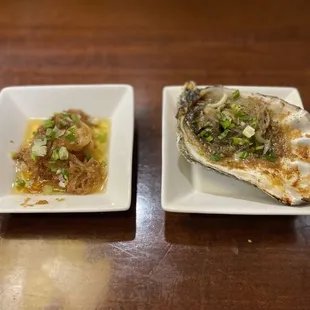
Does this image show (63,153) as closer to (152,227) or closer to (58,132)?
(58,132)

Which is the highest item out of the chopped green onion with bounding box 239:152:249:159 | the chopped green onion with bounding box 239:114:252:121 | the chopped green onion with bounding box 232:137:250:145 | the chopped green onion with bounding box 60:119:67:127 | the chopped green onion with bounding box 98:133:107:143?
the chopped green onion with bounding box 239:114:252:121

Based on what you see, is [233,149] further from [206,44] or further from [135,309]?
[206,44]

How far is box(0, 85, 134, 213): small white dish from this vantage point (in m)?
1.21

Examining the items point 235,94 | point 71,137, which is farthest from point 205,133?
point 71,137

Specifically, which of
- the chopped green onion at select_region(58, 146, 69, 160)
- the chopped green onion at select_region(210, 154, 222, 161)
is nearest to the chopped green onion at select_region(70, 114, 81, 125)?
the chopped green onion at select_region(58, 146, 69, 160)

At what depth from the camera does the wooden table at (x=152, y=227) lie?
44.3 inches

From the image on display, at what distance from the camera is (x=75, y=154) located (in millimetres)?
1344

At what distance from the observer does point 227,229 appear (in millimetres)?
1234

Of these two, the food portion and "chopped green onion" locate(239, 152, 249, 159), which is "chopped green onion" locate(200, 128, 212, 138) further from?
the food portion

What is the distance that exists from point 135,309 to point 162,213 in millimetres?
290

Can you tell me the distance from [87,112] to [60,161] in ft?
0.80

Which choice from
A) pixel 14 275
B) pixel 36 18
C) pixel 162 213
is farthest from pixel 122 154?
pixel 36 18

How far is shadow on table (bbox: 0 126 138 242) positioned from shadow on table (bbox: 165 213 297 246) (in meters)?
0.12

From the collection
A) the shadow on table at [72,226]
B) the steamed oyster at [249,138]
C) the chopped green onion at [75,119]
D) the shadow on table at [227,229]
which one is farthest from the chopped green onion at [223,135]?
the chopped green onion at [75,119]
